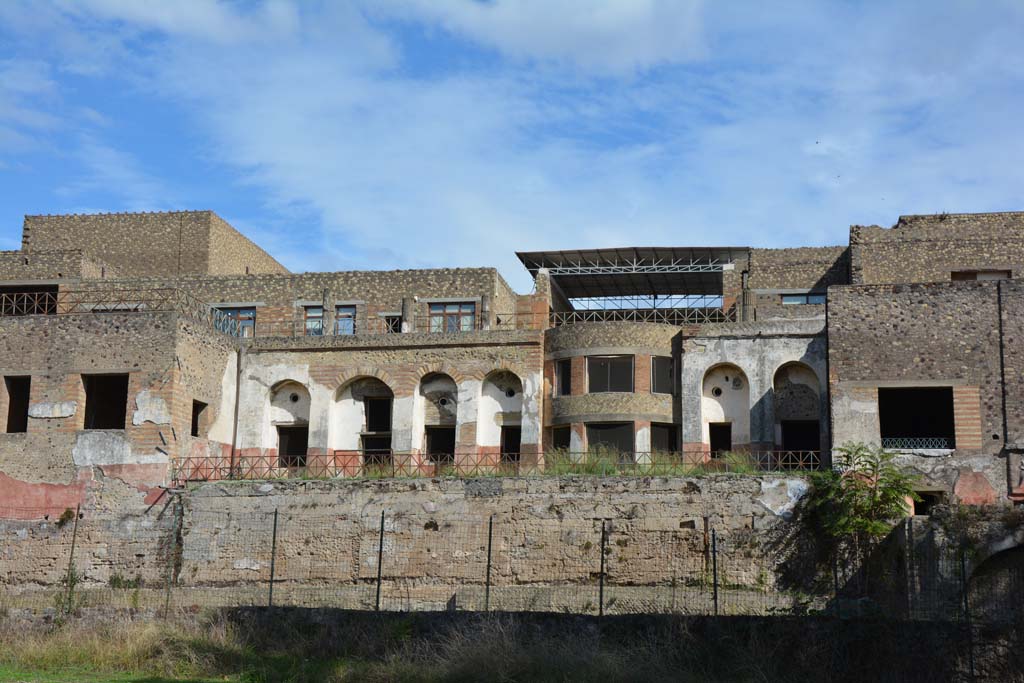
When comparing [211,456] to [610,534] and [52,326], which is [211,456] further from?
[610,534]

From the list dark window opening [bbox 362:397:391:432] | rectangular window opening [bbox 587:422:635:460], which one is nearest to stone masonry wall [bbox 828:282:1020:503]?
rectangular window opening [bbox 587:422:635:460]

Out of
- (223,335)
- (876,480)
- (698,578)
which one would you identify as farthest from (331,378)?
(876,480)

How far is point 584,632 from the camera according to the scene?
65.5 feet

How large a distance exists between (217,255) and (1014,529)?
32298mm

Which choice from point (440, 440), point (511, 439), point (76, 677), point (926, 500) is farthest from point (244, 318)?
point (76, 677)

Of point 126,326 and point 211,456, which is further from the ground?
point 126,326

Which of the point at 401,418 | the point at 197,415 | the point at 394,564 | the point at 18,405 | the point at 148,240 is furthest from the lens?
the point at 148,240

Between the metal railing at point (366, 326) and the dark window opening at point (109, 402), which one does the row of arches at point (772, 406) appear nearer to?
the metal railing at point (366, 326)

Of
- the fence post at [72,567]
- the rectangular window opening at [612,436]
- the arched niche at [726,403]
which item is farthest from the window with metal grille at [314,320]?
the arched niche at [726,403]

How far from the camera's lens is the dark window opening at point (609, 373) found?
3656 cm

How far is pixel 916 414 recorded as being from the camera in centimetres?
3572

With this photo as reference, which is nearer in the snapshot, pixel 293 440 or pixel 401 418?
pixel 401 418

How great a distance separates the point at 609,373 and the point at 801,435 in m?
6.09

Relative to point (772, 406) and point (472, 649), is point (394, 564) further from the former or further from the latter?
point (772, 406)
